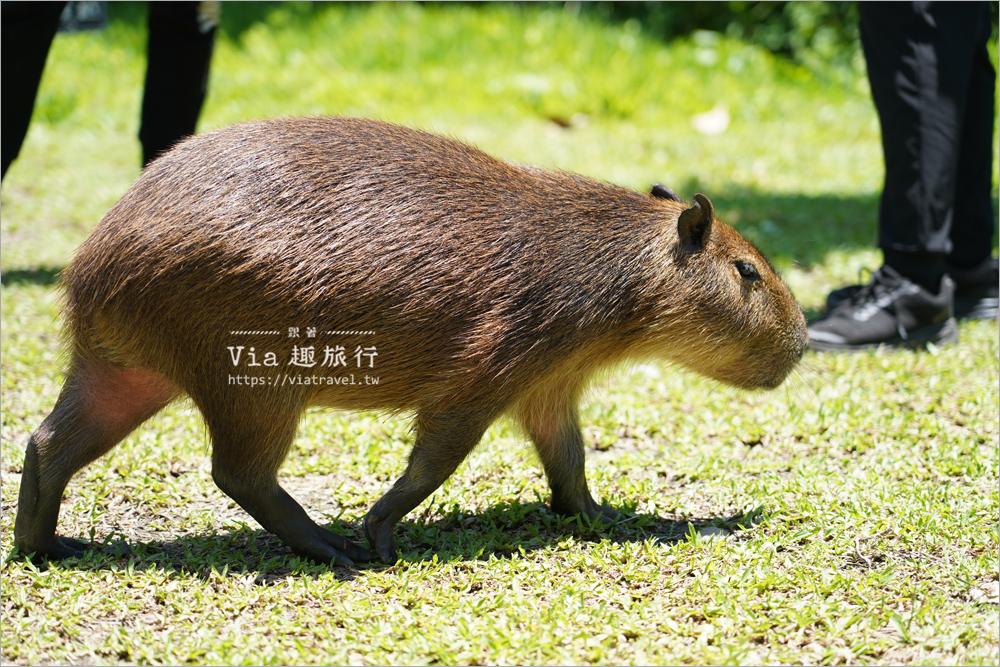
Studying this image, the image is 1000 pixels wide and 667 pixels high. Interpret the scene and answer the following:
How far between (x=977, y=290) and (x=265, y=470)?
150 inches

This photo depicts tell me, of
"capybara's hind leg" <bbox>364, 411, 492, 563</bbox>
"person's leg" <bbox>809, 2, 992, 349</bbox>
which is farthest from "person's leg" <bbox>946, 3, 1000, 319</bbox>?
"capybara's hind leg" <bbox>364, 411, 492, 563</bbox>

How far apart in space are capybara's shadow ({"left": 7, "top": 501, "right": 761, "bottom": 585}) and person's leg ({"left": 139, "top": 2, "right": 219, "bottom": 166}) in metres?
2.21

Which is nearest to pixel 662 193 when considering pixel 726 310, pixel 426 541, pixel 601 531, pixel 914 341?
pixel 726 310

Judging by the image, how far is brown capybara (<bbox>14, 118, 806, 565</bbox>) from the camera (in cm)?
252

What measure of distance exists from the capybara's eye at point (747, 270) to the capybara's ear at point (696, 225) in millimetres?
162

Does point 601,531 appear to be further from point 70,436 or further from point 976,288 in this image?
point 976,288

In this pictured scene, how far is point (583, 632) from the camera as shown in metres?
2.42

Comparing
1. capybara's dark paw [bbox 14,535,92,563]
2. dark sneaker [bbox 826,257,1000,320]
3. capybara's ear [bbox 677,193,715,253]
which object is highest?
capybara's ear [bbox 677,193,715,253]

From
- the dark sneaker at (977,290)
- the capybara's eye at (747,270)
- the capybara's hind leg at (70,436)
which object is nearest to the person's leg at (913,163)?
the dark sneaker at (977,290)

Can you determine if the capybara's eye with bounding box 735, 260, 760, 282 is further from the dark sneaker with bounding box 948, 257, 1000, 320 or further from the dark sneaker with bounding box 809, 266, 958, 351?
the dark sneaker with bounding box 948, 257, 1000, 320

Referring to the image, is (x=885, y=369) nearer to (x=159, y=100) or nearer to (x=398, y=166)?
(x=398, y=166)

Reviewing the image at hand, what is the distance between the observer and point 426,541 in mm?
2926

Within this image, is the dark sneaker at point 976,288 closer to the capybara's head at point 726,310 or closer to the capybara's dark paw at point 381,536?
the capybara's head at point 726,310

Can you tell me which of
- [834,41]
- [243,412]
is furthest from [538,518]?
[834,41]
